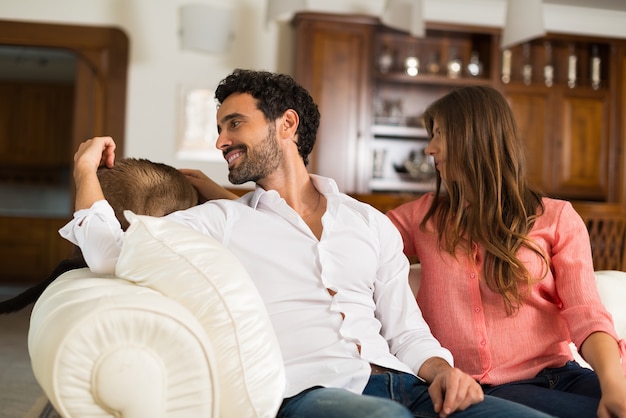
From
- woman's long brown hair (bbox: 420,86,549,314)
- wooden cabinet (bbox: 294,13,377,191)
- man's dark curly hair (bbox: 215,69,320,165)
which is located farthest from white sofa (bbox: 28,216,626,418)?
wooden cabinet (bbox: 294,13,377,191)

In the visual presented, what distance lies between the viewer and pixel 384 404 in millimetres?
1350

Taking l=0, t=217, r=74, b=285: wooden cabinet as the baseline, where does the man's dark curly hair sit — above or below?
above

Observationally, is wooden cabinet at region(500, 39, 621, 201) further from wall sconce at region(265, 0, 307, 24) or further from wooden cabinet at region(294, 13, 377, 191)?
wall sconce at region(265, 0, 307, 24)

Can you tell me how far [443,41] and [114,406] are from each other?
561cm

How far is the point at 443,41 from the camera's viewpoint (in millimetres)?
6375

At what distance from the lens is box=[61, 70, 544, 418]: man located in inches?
60.2

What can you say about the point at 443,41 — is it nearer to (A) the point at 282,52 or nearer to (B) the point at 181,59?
(A) the point at 282,52

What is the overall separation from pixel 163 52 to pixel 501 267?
14.7 feet

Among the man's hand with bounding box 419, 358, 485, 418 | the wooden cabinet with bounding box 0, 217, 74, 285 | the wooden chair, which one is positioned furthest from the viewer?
the wooden cabinet with bounding box 0, 217, 74, 285

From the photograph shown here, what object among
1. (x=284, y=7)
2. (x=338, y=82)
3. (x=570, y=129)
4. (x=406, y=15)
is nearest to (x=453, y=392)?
(x=406, y=15)

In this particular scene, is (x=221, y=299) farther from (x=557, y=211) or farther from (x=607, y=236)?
(x=607, y=236)

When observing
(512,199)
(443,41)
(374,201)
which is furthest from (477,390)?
(443,41)

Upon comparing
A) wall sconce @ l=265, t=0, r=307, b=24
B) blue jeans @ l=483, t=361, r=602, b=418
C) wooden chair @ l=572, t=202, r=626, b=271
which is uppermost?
wall sconce @ l=265, t=0, r=307, b=24

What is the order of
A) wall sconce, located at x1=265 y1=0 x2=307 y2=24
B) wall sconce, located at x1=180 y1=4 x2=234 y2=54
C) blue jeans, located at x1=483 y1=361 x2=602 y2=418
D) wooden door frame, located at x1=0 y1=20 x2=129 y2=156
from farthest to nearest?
1. wooden door frame, located at x1=0 y1=20 x2=129 y2=156
2. wall sconce, located at x1=180 y1=4 x2=234 y2=54
3. wall sconce, located at x1=265 y1=0 x2=307 y2=24
4. blue jeans, located at x1=483 y1=361 x2=602 y2=418
